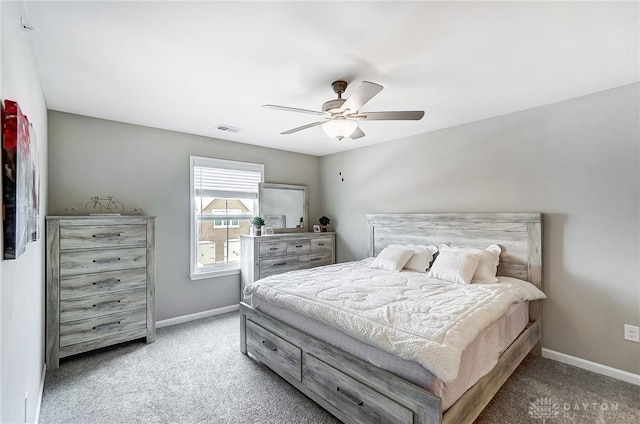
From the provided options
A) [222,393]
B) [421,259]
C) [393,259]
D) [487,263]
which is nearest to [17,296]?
[222,393]

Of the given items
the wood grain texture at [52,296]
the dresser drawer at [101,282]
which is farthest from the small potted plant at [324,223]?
the wood grain texture at [52,296]

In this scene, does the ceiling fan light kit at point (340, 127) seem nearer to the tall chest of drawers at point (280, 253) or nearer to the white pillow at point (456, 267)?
the white pillow at point (456, 267)

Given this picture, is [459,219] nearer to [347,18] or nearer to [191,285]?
[347,18]

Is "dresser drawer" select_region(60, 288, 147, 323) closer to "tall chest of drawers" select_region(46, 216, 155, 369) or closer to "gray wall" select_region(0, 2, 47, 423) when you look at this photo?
"tall chest of drawers" select_region(46, 216, 155, 369)

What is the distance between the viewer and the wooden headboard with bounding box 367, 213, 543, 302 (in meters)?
3.00

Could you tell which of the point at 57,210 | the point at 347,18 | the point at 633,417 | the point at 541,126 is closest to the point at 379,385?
the point at 633,417

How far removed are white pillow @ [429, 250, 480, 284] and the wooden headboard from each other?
1.33 ft

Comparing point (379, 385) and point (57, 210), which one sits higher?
point (57, 210)

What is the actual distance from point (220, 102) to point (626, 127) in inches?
142

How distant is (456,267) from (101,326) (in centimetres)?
357

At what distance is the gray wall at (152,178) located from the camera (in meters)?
3.18

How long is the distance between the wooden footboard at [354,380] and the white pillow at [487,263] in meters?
0.54

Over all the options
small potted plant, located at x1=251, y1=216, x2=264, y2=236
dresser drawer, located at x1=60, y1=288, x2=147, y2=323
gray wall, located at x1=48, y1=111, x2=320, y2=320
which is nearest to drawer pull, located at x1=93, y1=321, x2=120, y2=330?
dresser drawer, located at x1=60, y1=288, x2=147, y2=323

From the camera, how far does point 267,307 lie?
8.81 ft
